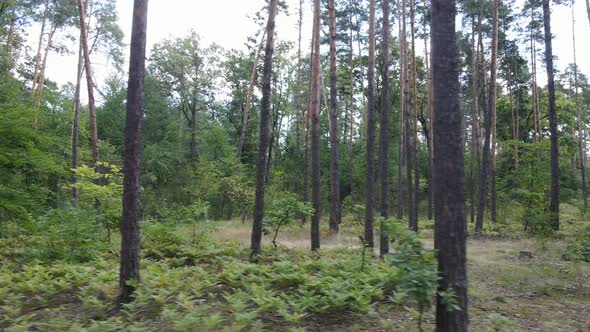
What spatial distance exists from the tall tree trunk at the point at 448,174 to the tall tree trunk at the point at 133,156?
4315 millimetres

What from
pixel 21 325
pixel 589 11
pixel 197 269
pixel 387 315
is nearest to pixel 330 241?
pixel 197 269

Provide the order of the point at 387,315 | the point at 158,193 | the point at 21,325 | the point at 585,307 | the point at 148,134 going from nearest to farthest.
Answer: the point at 21,325 < the point at 387,315 < the point at 585,307 < the point at 158,193 < the point at 148,134

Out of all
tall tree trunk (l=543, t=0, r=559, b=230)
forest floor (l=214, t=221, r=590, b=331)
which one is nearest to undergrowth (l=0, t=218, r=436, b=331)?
forest floor (l=214, t=221, r=590, b=331)

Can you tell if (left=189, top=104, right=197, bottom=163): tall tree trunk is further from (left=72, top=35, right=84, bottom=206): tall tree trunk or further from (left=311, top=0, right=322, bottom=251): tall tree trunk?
(left=311, top=0, right=322, bottom=251): tall tree trunk

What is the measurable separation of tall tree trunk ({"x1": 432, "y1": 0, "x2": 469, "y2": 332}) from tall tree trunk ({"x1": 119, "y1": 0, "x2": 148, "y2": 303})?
170 inches

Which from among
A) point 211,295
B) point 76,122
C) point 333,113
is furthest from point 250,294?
point 76,122

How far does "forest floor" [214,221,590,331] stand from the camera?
5.52 m

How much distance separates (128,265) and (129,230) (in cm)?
57

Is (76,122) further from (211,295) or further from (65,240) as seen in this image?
(211,295)

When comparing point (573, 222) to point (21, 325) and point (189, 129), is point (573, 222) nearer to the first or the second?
point (21, 325)

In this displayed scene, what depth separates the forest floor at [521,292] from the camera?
5.52 meters

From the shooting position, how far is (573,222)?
16500mm

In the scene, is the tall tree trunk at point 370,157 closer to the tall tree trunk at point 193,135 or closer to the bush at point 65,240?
the bush at point 65,240

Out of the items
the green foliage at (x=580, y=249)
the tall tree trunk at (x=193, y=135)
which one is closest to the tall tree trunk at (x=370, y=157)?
the green foliage at (x=580, y=249)
